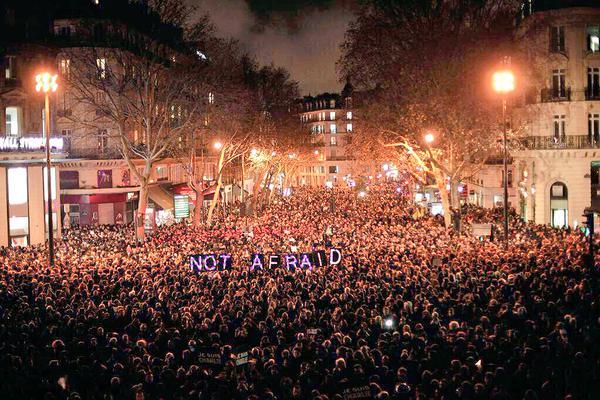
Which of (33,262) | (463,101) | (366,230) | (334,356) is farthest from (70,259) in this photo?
(463,101)

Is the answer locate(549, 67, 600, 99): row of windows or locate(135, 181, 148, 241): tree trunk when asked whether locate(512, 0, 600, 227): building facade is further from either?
locate(135, 181, 148, 241): tree trunk

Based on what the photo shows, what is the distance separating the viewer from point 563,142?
39.8 metres

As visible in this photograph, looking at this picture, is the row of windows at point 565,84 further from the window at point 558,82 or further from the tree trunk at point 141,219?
the tree trunk at point 141,219

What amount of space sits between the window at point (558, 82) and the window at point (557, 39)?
4.16 ft

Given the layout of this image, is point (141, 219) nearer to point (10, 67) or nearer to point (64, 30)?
point (10, 67)

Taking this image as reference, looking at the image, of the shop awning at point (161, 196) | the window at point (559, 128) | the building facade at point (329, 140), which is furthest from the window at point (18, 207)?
the building facade at point (329, 140)

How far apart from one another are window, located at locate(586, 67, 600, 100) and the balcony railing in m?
2.61

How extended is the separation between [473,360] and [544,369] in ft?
3.98

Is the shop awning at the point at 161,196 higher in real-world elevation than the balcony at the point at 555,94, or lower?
lower

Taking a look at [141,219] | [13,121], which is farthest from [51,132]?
[141,219]

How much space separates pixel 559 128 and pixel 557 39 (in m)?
5.44

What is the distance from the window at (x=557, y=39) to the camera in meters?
39.8

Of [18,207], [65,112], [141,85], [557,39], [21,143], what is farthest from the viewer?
[65,112]

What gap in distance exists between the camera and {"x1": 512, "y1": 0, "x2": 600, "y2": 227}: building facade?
1547 inches
